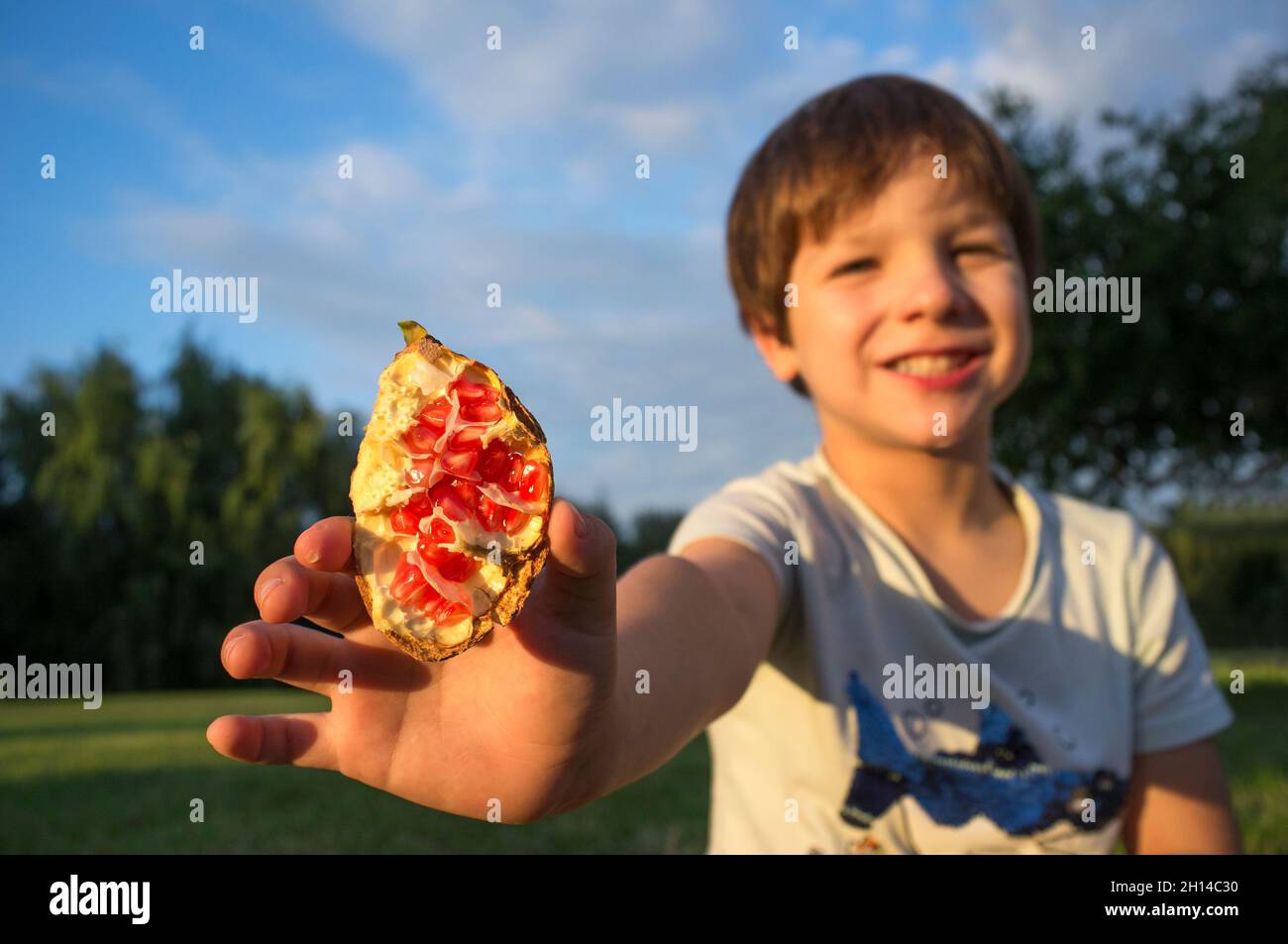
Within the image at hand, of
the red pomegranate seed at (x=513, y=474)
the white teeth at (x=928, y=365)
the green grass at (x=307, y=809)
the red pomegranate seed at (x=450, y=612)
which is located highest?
the white teeth at (x=928, y=365)

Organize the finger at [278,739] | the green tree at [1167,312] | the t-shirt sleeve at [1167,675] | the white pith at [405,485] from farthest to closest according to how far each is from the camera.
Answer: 1. the green tree at [1167,312]
2. the t-shirt sleeve at [1167,675]
3. the white pith at [405,485]
4. the finger at [278,739]

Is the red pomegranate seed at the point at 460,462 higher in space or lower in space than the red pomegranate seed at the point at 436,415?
lower

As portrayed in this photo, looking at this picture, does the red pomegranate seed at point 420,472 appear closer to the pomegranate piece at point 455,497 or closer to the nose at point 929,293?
the pomegranate piece at point 455,497

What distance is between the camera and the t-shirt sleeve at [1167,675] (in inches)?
135

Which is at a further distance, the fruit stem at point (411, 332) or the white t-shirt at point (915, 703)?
the white t-shirt at point (915, 703)

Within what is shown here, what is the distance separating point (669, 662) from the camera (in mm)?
2217

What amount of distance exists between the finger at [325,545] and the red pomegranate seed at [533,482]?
35 centimetres

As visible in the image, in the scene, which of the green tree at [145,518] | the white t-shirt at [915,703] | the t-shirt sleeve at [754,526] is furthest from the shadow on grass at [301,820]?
the green tree at [145,518]

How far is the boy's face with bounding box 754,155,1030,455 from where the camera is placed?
314 cm

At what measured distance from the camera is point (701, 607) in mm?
2441

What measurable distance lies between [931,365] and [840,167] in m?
0.74

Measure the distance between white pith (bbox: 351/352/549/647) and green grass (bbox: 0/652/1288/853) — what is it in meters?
4.01

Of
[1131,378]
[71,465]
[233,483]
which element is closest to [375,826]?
[1131,378]

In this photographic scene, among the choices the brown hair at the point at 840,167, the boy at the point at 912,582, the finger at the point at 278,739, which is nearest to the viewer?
the finger at the point at 278,739
